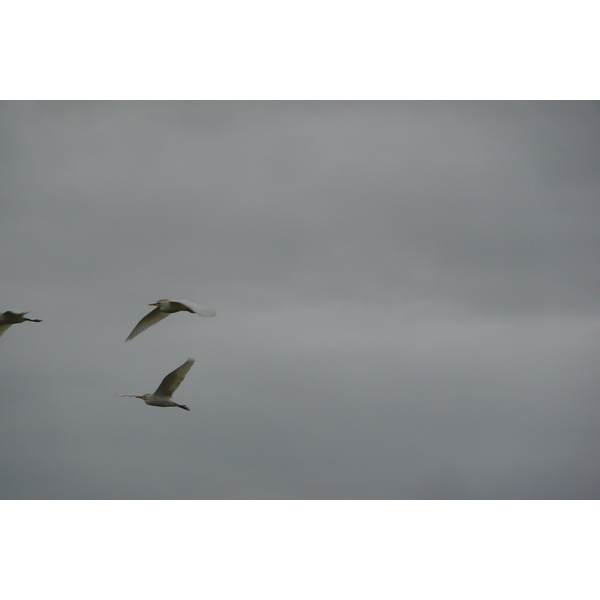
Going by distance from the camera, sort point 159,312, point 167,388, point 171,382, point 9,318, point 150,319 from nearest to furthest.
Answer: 1. point 9,318
2. point 159,312
3. point 150,319
4. point 171,382
5. point 167,388

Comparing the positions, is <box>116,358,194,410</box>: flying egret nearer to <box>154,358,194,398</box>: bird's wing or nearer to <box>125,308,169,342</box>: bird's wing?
<box>154,358,194,398</box>: bird's wing

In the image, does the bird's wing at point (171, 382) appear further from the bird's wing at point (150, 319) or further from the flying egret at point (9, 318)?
the flying egret at point (9, 318)

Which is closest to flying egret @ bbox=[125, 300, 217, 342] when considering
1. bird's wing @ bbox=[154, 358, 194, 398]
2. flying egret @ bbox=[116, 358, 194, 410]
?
flying egret @ bbox=[116, 358, 194, 410]

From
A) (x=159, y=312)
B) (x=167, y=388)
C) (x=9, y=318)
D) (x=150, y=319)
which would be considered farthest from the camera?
(x=167, y=388)

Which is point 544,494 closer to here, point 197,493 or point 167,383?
point 197,493

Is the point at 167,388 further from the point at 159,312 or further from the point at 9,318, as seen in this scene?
the point at 9,318

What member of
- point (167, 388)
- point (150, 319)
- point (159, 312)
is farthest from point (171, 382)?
point (159, 312)

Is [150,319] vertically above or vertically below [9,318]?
above

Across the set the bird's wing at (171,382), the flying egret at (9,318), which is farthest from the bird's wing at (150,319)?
the flying egret at (9,318)

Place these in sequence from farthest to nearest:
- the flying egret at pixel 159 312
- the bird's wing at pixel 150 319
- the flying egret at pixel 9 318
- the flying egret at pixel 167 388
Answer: the flying egret at pixel 167 388 → the bird's wing at pixel 150 319 → the flying egret at pixel 159 312 → the flying egret at pixel 9 318

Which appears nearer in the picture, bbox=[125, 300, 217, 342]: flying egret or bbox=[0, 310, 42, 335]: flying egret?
bbox=[0, 310, 42, 335]: flying egret

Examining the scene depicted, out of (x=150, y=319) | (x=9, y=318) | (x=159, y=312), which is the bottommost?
(x=9, y=318)

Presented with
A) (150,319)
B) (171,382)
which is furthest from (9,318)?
(171,382)

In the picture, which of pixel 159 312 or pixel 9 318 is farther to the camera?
pixel 159 312
